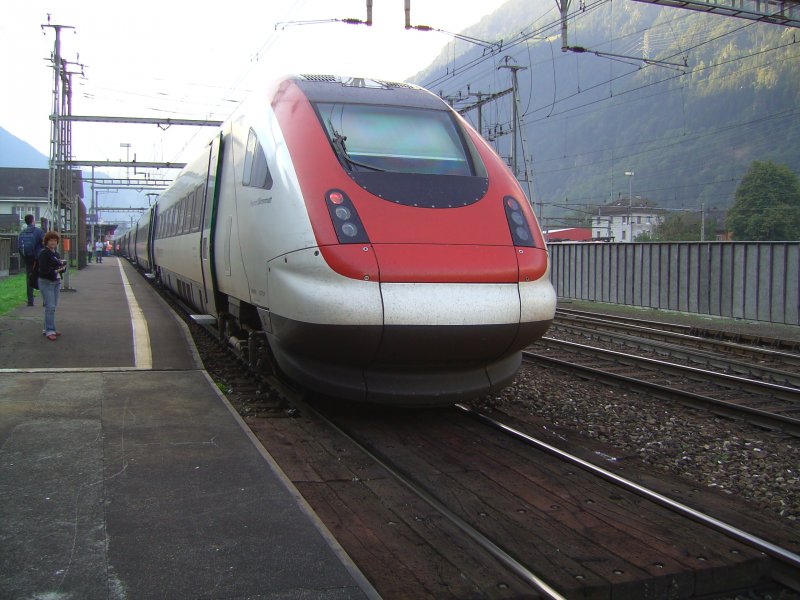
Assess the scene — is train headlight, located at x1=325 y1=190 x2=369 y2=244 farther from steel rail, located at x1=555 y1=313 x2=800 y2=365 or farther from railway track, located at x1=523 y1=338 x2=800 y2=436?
steel rail, located at x1=555 y1=313 x2=800 y2=365

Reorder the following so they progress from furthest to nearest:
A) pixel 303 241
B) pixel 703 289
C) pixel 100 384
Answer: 1. pixel 703 289
2. pixel 100 384
3. pixel 303 241

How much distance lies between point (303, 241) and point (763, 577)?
333 cm

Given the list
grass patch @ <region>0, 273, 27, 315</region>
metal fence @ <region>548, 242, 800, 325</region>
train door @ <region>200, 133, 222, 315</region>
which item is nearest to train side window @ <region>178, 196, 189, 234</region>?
train door @ <region>200, 133, 222, 315</region>

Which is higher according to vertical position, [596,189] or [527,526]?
[596,189]

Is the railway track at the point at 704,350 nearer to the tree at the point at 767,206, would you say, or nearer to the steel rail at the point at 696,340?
the steel rail at the point at 696,340

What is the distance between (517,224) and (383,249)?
120 cm

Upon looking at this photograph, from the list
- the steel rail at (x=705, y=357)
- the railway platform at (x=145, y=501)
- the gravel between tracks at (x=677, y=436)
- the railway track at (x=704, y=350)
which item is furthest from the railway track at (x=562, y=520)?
the railway track at (x=704, y=350)

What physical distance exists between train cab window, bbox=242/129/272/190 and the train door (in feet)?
4.68

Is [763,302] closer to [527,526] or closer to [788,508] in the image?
[788,508]

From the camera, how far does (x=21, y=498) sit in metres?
3.74

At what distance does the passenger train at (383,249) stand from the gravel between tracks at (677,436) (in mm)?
1048

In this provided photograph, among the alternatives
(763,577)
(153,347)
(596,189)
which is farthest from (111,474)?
(596,189)

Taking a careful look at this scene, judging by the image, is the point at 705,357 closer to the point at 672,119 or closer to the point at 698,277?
the point at 698,277

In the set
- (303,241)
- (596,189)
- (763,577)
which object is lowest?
(763,577)
